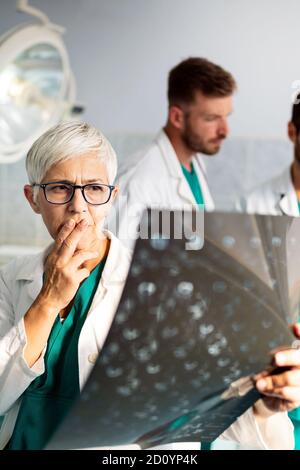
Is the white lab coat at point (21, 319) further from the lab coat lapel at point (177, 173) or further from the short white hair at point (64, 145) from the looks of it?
the lab coat lapel at point (177, 173)

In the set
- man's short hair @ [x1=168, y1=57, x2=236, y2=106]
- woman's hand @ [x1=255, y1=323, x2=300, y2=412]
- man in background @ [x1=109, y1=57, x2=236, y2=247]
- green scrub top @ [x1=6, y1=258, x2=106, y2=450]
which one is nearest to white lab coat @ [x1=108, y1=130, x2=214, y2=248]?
man in background @ [x1=109, y1=57, x2=236, y2=247]

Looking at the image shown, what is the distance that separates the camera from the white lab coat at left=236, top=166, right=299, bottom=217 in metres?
1.50

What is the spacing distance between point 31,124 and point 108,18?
642 mm

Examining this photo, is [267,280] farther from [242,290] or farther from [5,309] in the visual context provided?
[5,309]

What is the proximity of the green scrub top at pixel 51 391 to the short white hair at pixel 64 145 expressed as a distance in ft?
0.68

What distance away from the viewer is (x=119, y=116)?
245 centimetres

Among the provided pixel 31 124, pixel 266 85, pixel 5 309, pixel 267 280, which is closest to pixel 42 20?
pixel 31 124

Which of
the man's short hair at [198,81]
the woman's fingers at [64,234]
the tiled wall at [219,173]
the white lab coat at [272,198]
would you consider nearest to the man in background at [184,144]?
the man's short hair at [198,81]

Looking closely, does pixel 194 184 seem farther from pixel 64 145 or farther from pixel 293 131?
pixel 64 145

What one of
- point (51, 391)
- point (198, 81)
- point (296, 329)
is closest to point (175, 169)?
point (198, 81)

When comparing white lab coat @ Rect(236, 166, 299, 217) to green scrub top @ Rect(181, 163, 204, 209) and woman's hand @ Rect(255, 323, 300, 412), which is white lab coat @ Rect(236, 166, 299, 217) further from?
woman's hand @ Rect(255, 323, 300, 412)

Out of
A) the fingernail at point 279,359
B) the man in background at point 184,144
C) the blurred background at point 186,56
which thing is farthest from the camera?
the blurred background at point 186,56

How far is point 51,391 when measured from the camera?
0.81m

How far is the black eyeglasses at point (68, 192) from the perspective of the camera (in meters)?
0.84
